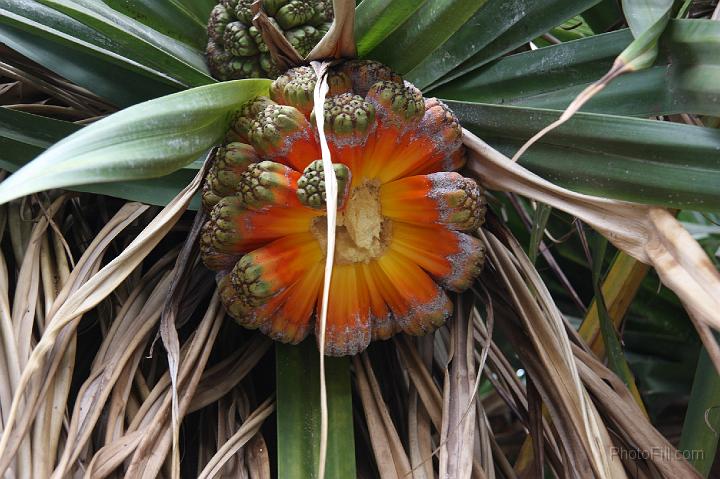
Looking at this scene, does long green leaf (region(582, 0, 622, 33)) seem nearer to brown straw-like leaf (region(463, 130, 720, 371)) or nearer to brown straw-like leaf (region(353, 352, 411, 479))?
brown straw-like leaf (region(463, 130, 720, 371))

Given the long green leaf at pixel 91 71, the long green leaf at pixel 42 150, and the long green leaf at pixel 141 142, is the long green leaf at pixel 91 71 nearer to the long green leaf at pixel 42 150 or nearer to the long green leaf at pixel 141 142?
the long green leaf at pixel 42 150

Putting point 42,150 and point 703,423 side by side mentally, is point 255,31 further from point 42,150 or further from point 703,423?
point 703,423

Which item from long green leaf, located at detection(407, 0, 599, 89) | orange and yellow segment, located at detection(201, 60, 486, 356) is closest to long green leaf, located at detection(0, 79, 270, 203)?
orange and yellow segment, located at detection(201, 60, 486, 356)

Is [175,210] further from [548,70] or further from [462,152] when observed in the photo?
[548,70]

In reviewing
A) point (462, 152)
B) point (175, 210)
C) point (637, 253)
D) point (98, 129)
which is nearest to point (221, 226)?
point (175, 210)

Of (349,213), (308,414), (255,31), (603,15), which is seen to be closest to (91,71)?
(255,31)
